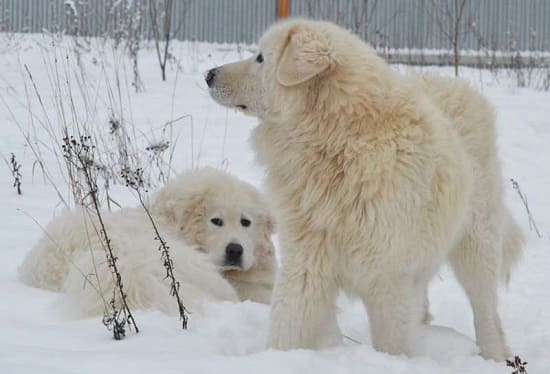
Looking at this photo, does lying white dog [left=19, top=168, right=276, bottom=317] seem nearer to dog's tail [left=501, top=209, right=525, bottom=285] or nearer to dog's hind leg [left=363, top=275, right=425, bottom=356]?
dog's hind leg [left=363, top=275, right=425, bottom=356]

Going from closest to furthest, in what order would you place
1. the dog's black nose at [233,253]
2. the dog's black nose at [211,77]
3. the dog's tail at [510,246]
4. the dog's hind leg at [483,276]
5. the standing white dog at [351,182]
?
1. the standing white dog at [351,182]
2. the dog's black nose at [211,77]
3. the dog's hind leg at [483,276]
4. the dog's tail at [510,246]
5. the dog's black nose at [233,253]

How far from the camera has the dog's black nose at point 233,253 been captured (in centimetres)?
545

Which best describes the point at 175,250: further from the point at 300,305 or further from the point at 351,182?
the point at 351,182

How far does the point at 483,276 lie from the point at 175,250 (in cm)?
169

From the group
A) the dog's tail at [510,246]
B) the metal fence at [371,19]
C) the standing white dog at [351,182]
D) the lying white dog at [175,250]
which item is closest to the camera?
the standing white dog at [351,182]

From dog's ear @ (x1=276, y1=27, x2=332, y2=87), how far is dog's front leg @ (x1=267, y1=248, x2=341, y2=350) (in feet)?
2.60

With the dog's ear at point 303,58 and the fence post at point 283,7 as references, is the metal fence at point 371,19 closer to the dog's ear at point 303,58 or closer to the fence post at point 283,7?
the fence post at point 283,7

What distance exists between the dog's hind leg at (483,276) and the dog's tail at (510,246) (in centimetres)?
48

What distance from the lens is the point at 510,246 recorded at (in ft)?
16.8

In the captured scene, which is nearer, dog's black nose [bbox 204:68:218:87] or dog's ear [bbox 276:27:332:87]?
dog's ear [bbox 276:27:332:87]

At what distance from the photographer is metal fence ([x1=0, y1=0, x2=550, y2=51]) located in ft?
54.6

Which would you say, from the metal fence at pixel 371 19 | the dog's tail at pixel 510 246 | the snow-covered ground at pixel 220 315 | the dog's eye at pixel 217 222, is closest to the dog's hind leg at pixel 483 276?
the snow-covered ground at pixel 220 315

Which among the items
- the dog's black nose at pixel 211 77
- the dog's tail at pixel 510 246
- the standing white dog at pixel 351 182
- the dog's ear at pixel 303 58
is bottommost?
the dog's tail at pixel 510 246

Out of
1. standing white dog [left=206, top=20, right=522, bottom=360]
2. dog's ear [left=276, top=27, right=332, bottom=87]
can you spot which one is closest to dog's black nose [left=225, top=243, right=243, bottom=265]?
standing white dog [left=206, top=20, right=522, bottom=360]
